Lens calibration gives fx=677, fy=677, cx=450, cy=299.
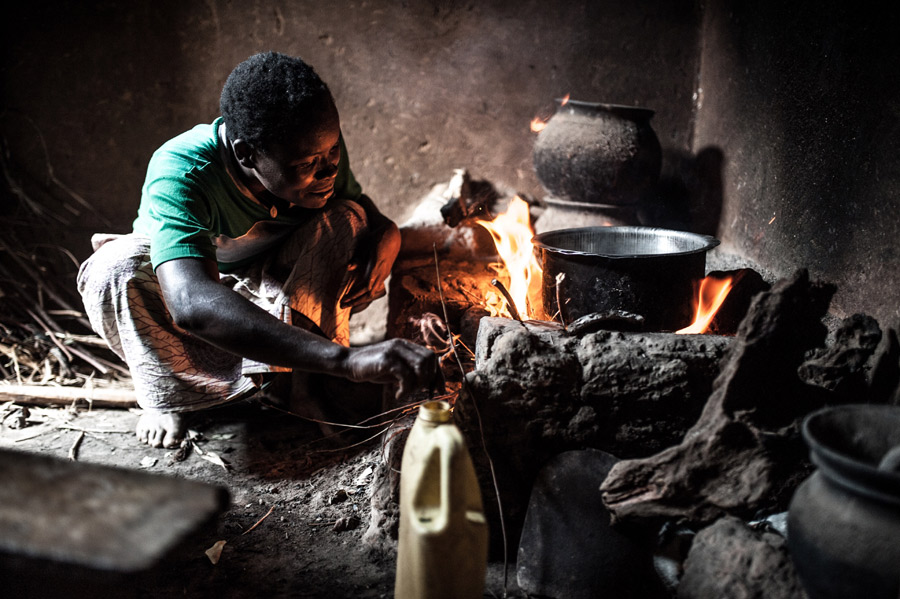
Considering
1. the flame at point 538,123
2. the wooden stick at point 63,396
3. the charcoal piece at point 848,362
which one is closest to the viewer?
the charcoal piece at point 848,362

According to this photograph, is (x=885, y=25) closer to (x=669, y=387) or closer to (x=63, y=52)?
(x=669, y=387)

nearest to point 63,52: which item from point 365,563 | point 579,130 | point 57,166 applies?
point 57,166

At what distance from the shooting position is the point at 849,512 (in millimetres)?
1335

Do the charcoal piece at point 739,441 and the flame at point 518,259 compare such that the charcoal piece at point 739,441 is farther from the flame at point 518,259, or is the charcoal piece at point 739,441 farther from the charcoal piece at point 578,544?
the flame at point 518,259

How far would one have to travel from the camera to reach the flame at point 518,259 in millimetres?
2703

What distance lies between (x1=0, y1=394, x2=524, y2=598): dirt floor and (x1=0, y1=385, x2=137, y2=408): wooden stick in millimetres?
40

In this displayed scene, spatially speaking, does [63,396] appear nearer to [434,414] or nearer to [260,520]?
[260,520]

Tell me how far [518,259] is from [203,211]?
1332mm

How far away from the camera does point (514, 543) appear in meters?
2.04

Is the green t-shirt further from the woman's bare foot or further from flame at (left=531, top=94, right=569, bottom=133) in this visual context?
flame at (left=531, top=94, right=569, bottom=133)

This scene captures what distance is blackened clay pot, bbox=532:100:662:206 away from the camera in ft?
11.4

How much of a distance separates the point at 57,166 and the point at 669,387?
381 cm

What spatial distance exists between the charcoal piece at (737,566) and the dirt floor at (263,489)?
503 millimetres

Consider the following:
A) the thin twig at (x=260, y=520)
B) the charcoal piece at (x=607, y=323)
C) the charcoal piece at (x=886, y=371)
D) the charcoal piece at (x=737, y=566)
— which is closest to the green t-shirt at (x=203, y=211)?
the thin twig at (x=260, y=520)
